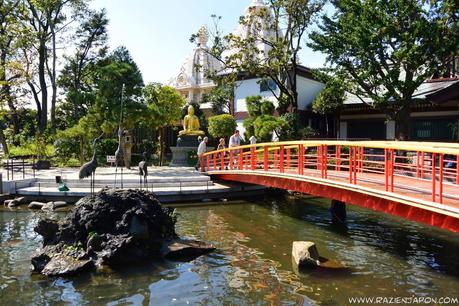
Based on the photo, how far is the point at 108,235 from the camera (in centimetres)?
953

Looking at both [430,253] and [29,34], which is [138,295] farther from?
[29,34]

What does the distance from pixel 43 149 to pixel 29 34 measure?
29.9ft

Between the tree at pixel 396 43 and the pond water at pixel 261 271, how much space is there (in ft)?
28.5

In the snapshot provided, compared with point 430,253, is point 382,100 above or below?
above

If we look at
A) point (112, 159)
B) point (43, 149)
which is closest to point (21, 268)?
point (112, 159)

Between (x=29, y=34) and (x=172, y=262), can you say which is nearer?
(x=172, y=262)

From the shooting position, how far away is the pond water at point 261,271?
7.62 m

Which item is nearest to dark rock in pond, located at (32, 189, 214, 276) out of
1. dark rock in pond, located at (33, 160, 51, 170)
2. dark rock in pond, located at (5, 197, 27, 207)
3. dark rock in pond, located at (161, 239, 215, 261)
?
dark rock in pond, located at (161, 239, 215, 261)

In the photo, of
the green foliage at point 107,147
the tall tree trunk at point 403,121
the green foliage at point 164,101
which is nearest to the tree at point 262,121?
the green foliage at point 164,101

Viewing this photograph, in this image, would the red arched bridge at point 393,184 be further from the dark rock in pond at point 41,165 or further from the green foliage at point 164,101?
the dark rock in pond at point 41,165

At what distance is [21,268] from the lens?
899cm

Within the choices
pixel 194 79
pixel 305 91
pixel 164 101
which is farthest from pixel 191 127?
pixel 194 79

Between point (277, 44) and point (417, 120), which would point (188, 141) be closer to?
point (277, 44)

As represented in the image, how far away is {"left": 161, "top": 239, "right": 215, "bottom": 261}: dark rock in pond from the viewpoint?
966cm
